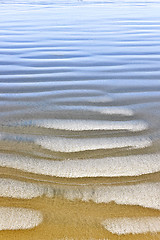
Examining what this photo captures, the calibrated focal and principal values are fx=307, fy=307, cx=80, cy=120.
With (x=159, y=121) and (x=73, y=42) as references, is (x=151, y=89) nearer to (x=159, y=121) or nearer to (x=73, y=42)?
(x=159, y=121)

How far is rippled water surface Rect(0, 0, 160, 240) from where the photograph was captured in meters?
1.57

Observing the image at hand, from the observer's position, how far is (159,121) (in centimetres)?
259

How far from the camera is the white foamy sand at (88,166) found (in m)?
1.91

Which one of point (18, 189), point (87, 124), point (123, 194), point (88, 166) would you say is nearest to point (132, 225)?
point (123, 194)

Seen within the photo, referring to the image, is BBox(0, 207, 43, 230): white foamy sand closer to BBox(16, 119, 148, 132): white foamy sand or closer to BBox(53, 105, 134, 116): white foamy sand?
BBox(16, 119, 148, 132): white foamy sand

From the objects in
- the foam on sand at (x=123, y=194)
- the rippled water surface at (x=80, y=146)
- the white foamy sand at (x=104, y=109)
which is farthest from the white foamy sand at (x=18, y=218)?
the white foamy sand at (x=104, y=109)

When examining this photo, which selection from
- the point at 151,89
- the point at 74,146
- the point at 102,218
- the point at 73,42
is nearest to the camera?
the point at 102,218

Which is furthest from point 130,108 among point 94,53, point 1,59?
point 1,59

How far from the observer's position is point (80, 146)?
2.19 metres

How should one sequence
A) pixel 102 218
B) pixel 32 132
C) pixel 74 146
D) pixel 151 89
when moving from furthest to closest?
pixel 151 89
pixel 32 132
pixel 74 146
pixel 102 218

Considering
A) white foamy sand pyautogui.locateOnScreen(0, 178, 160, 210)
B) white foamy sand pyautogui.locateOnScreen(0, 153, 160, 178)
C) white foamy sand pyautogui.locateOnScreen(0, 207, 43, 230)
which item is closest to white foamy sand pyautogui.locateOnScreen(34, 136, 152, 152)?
white foamy sand pyautogui.locateOnScreen(0, 153, 160, 178)

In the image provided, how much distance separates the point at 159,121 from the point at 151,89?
0.85 meters

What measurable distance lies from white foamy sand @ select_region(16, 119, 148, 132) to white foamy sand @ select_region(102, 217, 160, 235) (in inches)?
38.2

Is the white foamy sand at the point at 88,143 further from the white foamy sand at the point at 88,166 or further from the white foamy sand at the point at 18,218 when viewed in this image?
the white foamy sand at the point at 18,218
